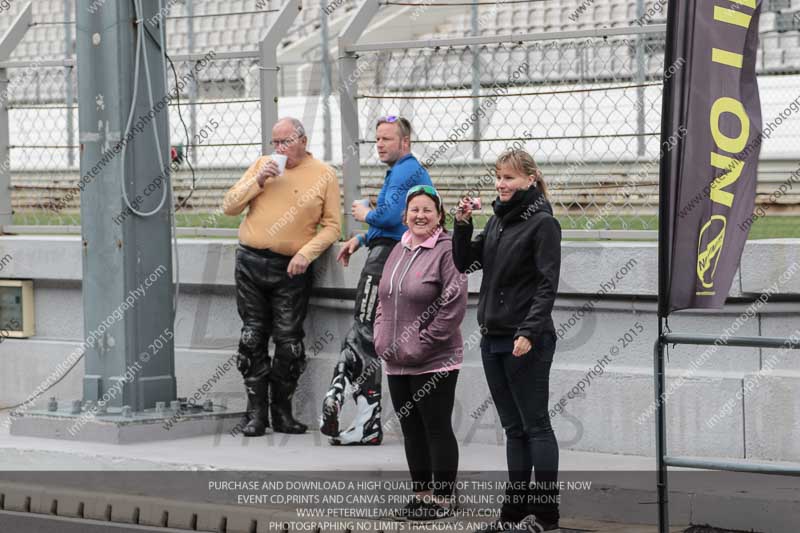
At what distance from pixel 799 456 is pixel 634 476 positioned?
97 centimetres

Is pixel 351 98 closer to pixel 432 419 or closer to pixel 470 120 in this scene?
pixel 470 120

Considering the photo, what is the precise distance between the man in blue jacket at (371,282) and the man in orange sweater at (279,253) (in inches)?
11.0

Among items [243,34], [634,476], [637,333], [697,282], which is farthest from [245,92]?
[243,34]

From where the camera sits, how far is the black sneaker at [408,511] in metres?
7.32

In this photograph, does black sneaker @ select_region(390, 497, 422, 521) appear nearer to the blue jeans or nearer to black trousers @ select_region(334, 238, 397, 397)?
the blue jeans

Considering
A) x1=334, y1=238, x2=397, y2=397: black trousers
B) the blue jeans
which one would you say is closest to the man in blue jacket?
x1=334, y1=238, x2=397, y2=397: black trousers

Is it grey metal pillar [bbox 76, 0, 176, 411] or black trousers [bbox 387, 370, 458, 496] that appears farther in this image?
grey metal pillar [bbox 76, 0, 176, 411]

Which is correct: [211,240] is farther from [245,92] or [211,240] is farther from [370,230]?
[370,230]

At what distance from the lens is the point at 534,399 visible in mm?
7027

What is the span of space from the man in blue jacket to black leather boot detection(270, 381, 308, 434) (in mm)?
488

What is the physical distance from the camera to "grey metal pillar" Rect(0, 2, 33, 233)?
37.2ft

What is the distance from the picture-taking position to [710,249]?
629 cm

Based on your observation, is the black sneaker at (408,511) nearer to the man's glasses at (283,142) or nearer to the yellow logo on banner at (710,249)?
the yellow logo on banner at (710,249)

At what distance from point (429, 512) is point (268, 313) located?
271cm
